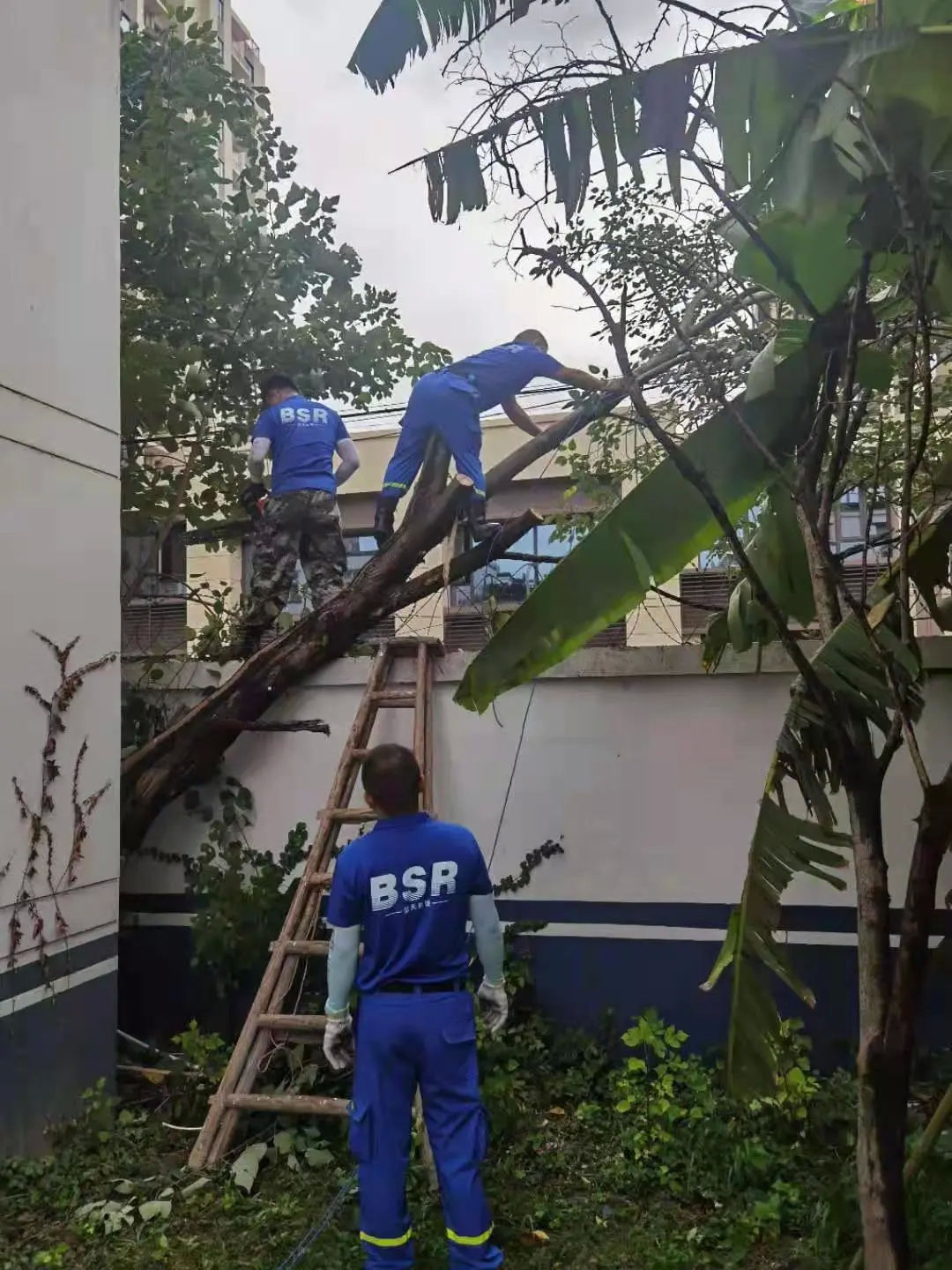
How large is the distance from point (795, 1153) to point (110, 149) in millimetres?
5641

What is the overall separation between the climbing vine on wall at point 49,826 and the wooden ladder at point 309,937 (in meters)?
0.98

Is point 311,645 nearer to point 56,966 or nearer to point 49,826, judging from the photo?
point 49,826

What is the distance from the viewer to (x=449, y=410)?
595 centimetres

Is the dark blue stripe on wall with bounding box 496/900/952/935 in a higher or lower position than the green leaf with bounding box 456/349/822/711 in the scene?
lower

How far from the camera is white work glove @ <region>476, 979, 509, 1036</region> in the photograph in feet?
12.7

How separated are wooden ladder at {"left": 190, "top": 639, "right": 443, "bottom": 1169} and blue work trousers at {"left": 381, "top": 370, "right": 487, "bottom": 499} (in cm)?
101

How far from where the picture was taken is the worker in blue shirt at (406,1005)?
3.49 m

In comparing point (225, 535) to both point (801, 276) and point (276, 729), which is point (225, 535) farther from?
point (801, 276)

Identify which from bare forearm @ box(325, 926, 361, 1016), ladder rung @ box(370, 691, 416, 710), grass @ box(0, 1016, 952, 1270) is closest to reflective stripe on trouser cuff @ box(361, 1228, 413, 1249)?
grass @ box(0, 1016, 952, 1270)

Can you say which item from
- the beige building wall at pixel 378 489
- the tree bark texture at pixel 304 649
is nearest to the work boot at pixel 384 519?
the tree bark texture at pixel 304 649

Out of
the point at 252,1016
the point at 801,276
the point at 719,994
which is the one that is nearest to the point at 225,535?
the point at 252,1016

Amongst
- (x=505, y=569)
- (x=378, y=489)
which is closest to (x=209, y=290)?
(x=505, y=569)

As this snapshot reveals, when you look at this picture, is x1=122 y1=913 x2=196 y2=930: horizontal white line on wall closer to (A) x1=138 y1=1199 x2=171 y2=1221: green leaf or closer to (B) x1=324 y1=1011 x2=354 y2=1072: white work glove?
(A) x1=138 y1=1199 x2=171 y2=1221: green leaf

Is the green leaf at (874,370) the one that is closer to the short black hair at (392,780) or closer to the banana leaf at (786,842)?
the banana leaf at (786,842)
